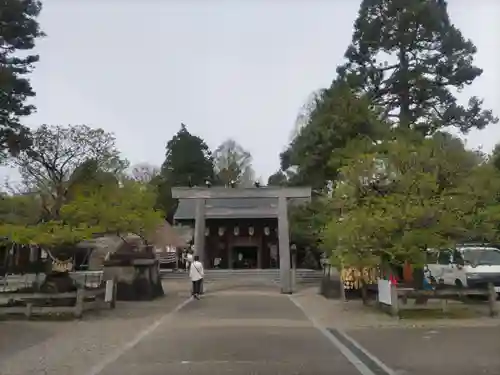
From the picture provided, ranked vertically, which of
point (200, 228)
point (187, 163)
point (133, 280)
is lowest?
point (133, 280)

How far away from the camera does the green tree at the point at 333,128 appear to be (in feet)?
89.5

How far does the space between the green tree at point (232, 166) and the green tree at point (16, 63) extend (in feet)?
134

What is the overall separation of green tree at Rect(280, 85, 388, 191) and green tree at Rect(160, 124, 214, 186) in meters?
37.5

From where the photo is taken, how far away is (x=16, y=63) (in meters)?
28.1

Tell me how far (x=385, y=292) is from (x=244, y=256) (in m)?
31.9

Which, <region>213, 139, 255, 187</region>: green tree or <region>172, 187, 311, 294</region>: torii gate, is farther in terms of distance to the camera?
<region>213, 139, 255, 187</region>: green tree

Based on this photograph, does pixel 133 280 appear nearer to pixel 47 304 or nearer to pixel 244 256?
pixel 47 304

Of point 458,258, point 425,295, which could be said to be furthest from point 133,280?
point 458,258

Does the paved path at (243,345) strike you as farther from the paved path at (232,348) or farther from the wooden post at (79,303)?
the wooden post at (79,303)

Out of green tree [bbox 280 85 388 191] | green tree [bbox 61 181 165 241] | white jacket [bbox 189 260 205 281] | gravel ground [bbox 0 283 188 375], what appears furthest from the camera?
green tree [bbox 280 85 388 191]

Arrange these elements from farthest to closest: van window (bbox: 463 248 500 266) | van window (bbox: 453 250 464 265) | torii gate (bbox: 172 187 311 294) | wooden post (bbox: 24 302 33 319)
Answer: torii gate (bbox: 172 187 311 294) < van window (bbox: 463 248 500 266) < van window (bbox: 453 250 464 265) < wooden post (bbox: 24 302 33 319)

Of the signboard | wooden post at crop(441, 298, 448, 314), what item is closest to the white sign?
the signboard

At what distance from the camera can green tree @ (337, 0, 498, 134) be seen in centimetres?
3153

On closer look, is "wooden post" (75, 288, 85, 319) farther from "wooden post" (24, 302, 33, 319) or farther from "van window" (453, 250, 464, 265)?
"van window" (453, 250, 464, 265)
